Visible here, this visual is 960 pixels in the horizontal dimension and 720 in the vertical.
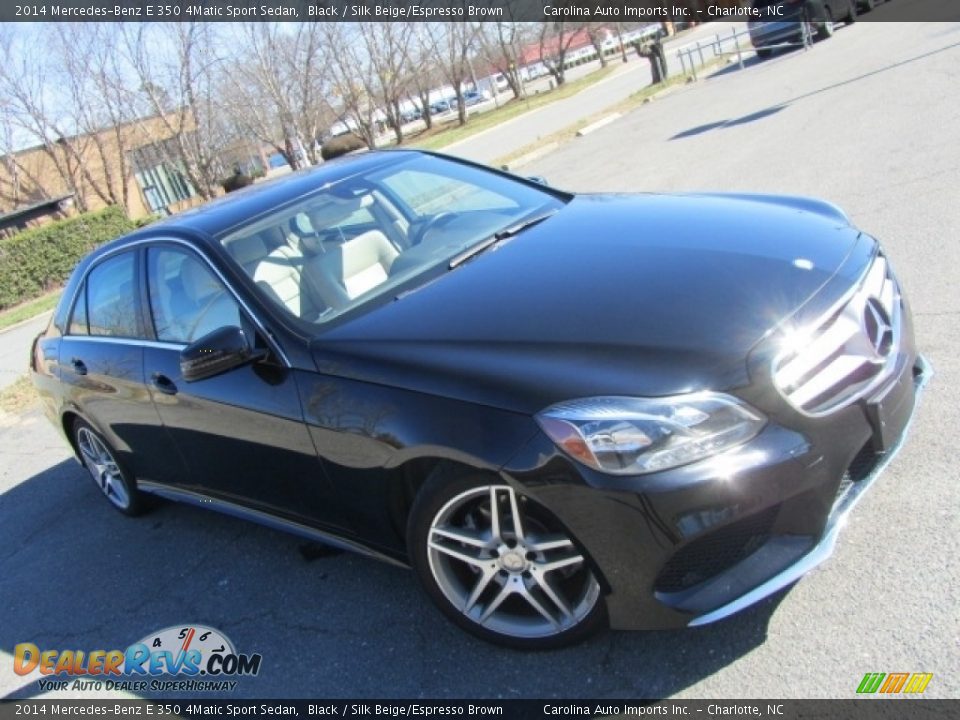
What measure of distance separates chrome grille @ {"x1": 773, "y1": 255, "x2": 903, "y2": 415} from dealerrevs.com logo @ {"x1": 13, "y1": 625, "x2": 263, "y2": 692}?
231cm

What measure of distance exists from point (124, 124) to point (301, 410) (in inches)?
1082

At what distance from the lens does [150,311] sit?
3.91m

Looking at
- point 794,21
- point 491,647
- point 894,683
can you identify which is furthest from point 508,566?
point 794,21

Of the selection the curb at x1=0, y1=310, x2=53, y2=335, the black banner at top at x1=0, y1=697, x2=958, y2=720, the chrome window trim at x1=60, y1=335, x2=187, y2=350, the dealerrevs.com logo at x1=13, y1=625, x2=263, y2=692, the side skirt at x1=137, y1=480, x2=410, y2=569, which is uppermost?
the chrome window trim at x1=60, y1=335, x2=187, y2=350

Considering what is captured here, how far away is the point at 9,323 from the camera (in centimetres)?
1562

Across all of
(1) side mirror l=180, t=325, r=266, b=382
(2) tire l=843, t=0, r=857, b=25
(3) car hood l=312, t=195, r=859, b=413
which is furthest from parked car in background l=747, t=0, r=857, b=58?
(1) side mirror l=180, t=325, r=266, b=382

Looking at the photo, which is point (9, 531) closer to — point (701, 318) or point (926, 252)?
point (701, 318)

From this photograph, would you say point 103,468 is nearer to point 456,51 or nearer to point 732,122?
point 732,122

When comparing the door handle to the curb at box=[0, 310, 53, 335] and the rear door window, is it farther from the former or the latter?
the curb at box=[0, 310, 53, 335]

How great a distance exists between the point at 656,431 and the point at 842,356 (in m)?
0.70

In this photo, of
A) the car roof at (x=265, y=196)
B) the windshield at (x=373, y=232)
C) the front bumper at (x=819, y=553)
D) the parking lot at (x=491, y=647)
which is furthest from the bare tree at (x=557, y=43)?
the front bumper at (x=819, y=553)

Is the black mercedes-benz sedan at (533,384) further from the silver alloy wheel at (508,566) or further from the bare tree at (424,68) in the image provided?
the bare tree at (424,68)

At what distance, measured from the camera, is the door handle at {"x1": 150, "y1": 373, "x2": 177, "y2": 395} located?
3664 millimetres

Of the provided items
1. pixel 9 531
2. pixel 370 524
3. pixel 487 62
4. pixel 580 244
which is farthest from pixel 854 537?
pixel 487 62
